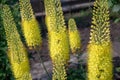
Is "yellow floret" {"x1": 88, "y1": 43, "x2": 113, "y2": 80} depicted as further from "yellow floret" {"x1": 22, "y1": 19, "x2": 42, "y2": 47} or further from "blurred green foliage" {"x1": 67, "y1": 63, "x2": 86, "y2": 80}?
"blurred green foliage" {"x1": 67, "y1": 63, "x2": 86, "y2": 80}

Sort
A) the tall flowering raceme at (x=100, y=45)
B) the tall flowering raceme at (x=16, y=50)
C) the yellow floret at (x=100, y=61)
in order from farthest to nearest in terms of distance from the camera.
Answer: the tall flowering raceme at (x=16, y=50) < the yellow floret at (x=100, y=61) < the tall flowering raceme at (x=100, y=45)

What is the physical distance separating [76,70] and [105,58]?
10.3ft

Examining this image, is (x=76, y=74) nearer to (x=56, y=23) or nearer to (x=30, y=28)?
(x=30, y=28)

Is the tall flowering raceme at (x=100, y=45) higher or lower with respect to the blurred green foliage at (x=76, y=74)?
higher

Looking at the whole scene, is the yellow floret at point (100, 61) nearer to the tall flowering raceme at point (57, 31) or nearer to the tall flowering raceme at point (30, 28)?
the tall flowering raceme at point (57, 31)

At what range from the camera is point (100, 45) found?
325 cm

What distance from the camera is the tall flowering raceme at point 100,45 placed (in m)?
3.12

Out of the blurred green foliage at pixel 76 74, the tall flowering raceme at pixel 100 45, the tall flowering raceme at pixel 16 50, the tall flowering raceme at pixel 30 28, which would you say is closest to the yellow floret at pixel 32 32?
the tall flowering raceme at pixel 30 28

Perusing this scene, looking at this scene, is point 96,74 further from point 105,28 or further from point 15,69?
point 15,69

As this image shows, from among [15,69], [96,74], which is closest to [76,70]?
[15,69]

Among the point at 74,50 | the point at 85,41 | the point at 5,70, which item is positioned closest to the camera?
the point at 74,50

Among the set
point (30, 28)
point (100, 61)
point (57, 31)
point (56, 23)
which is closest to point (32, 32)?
point (30, 28)

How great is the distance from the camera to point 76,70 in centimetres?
638

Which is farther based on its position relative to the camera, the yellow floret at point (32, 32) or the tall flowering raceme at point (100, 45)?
the yellow floret at point (32, 32)
